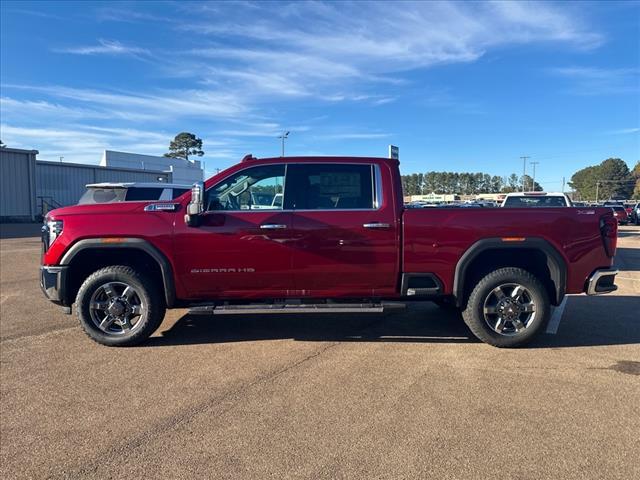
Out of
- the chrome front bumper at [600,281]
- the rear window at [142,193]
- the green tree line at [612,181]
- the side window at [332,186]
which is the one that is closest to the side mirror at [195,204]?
the side window at [332,186]

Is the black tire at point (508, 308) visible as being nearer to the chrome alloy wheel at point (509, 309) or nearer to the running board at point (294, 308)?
the chrome alloy wheel at point (509, 309)

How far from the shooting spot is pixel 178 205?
17.7 ft

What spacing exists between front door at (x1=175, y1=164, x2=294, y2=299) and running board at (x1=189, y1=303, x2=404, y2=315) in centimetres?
15

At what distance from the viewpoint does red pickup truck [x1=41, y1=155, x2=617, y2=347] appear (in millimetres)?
5301

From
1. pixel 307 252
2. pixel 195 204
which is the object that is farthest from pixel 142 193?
pixel 307 252

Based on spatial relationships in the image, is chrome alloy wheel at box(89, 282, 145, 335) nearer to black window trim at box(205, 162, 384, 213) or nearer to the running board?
the running board

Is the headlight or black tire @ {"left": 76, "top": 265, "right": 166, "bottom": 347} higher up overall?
the headlight

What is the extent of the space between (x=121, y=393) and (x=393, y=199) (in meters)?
3.24

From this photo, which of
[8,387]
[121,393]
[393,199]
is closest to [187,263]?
[121,393]

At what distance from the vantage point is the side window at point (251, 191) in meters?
5.41

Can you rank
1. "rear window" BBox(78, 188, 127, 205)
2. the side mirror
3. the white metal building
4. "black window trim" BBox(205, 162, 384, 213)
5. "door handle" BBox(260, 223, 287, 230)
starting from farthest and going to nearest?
the white metal building
"rear window" BBox(78, 188, 127, 205)
"black window trim" BBox(205, 162, 384, 213)
"door handle" BBox(260, 223, 287, 230)
the side mirror

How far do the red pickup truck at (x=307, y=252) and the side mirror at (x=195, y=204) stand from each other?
4 cm

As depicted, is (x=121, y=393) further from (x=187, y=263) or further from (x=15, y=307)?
(x=15, y=307)

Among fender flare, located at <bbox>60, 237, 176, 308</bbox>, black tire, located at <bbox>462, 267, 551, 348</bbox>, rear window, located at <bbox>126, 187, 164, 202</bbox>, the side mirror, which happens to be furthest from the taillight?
rear window, located at <bbox>126, 187, 164, 202</bbox>
